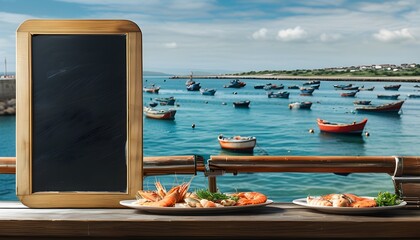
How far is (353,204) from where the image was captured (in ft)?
8.91

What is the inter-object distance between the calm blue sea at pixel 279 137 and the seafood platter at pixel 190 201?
47556mm

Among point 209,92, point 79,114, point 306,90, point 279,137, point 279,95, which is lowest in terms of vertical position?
point 279,137

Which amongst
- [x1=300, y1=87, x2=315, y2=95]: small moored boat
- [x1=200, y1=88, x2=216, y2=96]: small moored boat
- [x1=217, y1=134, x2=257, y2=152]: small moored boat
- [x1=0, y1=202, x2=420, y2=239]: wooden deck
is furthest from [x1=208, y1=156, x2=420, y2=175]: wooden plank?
[x1=300, y1=87, x2=315, y2=95]: small moored boat

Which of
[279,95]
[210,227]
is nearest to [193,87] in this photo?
[279,95]

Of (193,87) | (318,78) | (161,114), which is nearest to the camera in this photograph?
(161,114)

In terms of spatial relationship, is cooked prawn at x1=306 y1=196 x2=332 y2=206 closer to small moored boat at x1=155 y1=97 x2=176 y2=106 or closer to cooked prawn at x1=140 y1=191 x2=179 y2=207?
cooked prawn at x1=140 y1=191 x2=179 y2=207

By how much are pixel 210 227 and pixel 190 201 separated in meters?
0.19

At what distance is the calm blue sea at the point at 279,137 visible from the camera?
58.8 meters

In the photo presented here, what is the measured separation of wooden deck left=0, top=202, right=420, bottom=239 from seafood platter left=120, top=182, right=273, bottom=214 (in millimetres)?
90

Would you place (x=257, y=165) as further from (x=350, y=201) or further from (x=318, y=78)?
(x=318, y=78)

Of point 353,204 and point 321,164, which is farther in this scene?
point 321,164

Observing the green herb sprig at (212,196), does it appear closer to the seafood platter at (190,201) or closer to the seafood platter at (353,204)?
the seafood platter at (190,201)

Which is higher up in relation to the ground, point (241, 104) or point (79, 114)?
point (79, 114)

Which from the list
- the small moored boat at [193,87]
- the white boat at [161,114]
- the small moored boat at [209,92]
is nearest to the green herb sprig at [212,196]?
the white boat at [161,114]
